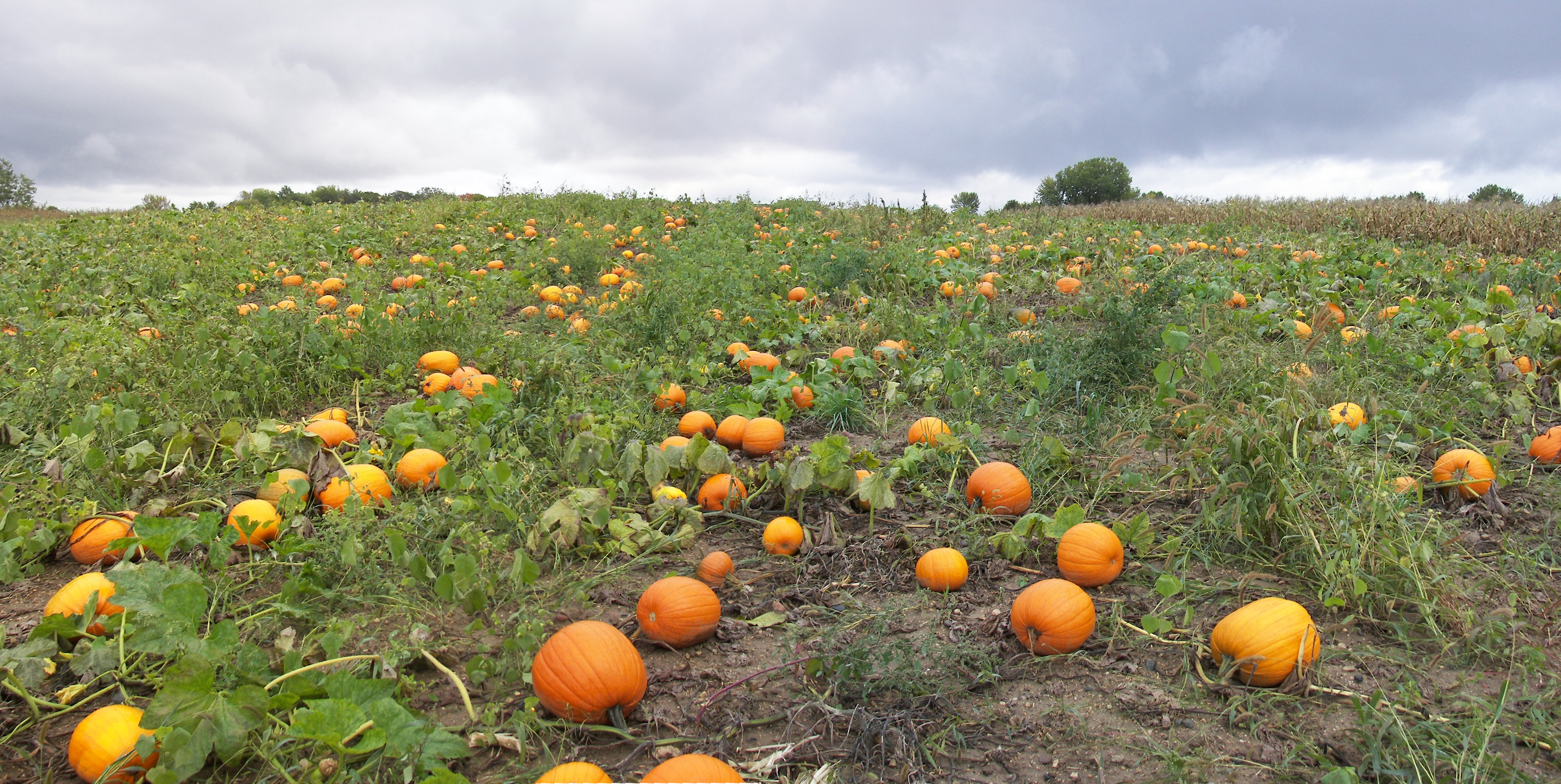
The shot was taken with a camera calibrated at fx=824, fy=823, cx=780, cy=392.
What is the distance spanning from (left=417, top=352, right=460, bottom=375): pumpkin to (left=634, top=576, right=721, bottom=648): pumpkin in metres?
3.08

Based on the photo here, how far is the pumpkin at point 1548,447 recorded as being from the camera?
158 inches

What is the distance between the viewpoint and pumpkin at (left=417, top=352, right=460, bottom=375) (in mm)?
5289

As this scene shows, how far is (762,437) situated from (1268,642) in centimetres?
246

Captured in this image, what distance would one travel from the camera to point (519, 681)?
2629 mm

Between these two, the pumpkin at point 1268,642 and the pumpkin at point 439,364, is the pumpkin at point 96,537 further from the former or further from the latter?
the pumpkin at point 1268,642

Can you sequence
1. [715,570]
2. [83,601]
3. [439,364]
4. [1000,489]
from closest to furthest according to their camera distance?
[83,601], [715,570], [1000,489], [439,364]

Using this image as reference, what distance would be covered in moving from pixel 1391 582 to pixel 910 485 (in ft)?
6.09

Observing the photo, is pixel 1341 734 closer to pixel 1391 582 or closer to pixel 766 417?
pixel 1391 582

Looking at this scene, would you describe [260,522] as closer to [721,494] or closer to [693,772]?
[721,494]

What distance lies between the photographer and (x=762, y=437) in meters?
4.32

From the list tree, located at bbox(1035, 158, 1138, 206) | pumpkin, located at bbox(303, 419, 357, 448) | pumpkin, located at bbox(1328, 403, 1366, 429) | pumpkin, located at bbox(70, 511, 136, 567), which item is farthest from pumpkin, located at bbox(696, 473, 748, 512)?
tree, located at bbox(1035, 158, 1138, 206)

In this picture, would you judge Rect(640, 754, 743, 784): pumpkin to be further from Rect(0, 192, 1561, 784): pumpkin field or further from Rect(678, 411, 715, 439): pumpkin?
Rect(678, 411, 715, 439): pumpkin

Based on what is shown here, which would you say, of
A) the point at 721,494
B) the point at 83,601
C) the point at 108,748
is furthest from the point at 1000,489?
the point at 83,601

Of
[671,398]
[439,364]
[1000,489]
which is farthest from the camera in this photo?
[439,364]
